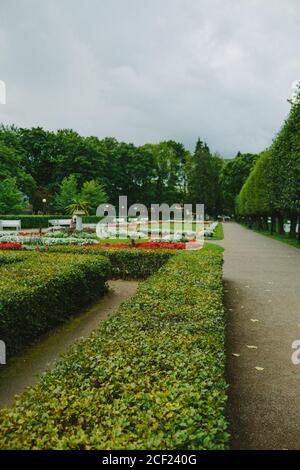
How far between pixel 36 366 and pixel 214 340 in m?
2.87

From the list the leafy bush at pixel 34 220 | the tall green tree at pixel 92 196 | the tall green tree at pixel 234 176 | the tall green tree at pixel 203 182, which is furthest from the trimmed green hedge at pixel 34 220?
the tall green tree at pixel 234 176

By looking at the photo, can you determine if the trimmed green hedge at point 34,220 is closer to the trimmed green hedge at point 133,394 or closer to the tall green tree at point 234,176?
the trimmed green hedge at point 133,394

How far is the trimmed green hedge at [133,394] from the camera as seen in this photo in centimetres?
253

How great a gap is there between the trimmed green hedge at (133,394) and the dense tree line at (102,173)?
43324 millimetres

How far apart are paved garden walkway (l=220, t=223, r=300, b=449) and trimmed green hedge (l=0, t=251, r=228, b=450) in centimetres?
85

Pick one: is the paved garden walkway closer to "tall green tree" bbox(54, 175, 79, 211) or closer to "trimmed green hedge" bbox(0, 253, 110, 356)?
"trimmed green hedge" bbox(0, 253, 110, 356)

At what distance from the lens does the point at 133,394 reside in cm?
307

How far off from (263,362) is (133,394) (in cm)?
340

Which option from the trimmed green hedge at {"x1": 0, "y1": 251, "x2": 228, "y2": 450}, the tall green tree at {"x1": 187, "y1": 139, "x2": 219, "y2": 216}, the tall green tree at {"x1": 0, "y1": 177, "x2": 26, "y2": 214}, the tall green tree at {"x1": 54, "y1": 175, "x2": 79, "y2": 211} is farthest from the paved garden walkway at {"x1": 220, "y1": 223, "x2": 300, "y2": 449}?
the tall green tree at {"x1": 187, "y1": 139, "x2": 219, "y2": 216}

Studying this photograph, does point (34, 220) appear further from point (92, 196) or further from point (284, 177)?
point (284, 177)

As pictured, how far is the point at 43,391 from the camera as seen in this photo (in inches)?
127

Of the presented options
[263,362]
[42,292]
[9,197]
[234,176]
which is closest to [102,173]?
[9,197]

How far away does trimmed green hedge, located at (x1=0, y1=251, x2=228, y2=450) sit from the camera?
253 cm
